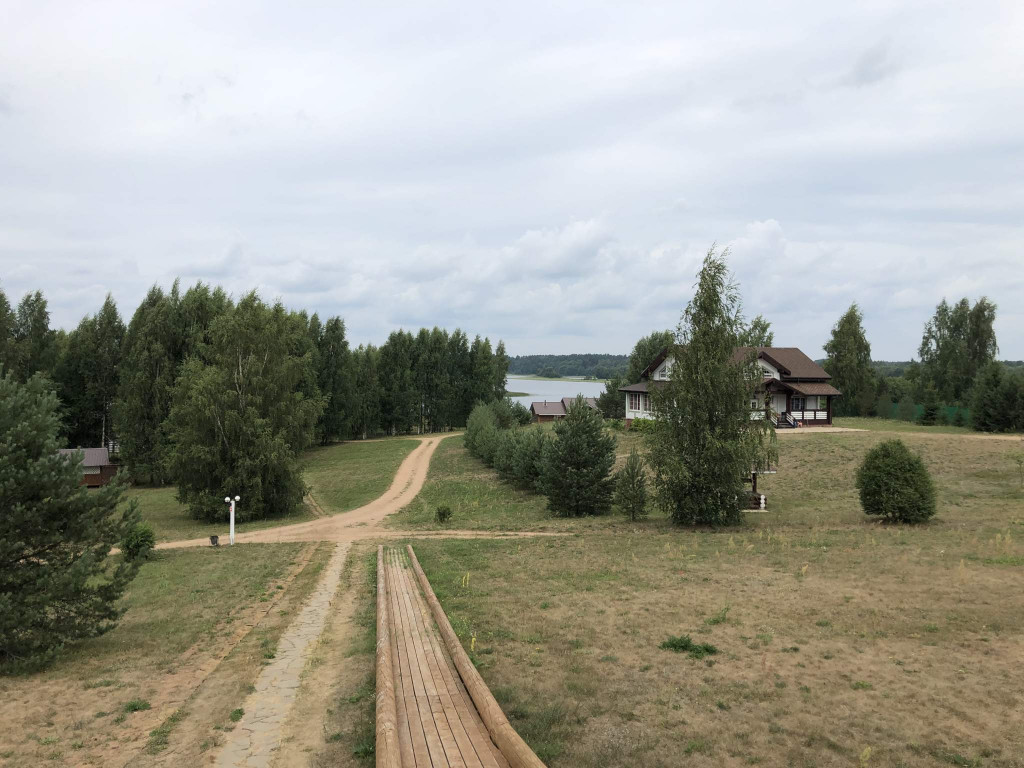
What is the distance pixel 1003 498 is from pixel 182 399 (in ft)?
127

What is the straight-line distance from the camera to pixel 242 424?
33.8m

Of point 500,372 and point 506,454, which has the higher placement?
point 500,372

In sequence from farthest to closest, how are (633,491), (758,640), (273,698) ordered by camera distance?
(633,491) < (758,640) < (273,698)

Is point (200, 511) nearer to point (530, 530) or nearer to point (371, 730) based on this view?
point (530, 530)

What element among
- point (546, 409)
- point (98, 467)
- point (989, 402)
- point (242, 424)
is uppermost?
Answer: point (546, 409)

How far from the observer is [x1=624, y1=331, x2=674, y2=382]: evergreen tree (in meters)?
77.8

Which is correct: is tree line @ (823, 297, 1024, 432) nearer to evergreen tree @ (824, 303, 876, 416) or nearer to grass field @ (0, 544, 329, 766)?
evergreen tree @ (824, 303, 876, 416)

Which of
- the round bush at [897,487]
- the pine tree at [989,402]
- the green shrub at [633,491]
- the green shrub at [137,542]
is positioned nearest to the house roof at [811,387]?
the pine tree at [989,402]

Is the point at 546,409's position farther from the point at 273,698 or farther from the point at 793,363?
the point at 273,698

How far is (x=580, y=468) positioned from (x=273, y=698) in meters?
21.7

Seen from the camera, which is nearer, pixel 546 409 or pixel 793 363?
pixel 793 363

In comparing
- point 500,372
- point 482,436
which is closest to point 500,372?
point 500,372

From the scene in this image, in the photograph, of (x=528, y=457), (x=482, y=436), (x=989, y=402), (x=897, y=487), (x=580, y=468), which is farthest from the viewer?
(x=482, y=436)

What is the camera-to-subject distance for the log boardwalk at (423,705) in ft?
20.8
